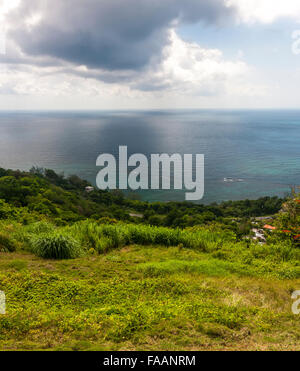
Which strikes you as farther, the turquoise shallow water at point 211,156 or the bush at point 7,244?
Result: the turquoise shallow water at point 211,156

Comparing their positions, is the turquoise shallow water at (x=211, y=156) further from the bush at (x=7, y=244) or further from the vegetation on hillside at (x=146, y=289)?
the bush at (x=7, y=244)

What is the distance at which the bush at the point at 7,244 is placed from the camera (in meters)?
6.51

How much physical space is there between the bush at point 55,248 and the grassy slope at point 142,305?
0.25m

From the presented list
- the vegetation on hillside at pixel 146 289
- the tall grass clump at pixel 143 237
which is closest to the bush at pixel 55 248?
the vegetation on hillside at pixel 146 289

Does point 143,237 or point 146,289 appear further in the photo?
point 143,237

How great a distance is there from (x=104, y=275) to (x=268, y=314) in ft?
10.3

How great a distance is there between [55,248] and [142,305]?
3.18 metres

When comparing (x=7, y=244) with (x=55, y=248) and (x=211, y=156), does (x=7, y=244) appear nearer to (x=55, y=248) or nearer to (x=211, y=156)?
(x=55, y=248)

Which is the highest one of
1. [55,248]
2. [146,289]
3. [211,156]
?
[211,156]

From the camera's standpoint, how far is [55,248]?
6422mm

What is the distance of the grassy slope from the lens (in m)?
3.35

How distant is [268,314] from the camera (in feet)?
13.8

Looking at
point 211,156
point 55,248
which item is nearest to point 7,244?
point 55,248
